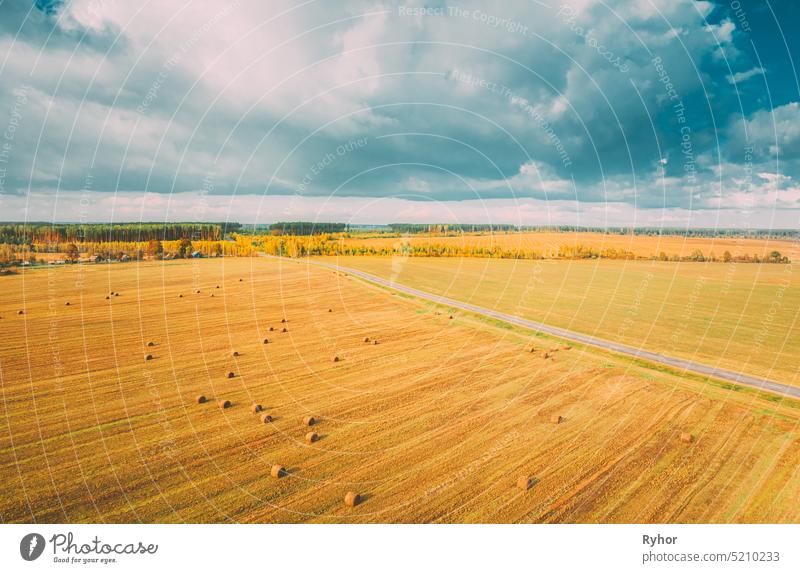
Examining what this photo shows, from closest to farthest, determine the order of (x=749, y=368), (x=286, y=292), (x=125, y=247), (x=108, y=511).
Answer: (x=108, y=511) → (x=749, y=368) → (x=286, y=292) → (x=125, y=247)

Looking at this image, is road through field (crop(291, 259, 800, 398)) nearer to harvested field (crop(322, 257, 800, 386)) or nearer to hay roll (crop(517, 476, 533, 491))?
harvested field (crop(322, 257, 800, 386))

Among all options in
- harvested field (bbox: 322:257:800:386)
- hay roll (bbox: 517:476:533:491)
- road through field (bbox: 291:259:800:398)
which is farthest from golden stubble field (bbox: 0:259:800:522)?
harvested field (bbox: 322:257:800:386)

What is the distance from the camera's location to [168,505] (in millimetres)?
15289

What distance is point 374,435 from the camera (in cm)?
2116

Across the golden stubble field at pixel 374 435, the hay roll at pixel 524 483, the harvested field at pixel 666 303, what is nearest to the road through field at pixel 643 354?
the harvested field at pixel 666 303

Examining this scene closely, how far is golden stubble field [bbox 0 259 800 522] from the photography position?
614 inches

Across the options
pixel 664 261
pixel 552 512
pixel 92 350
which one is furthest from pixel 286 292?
pixel 664 261

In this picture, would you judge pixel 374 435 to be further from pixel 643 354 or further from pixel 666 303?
pixel 666 303

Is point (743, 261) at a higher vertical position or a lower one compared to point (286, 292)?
higher

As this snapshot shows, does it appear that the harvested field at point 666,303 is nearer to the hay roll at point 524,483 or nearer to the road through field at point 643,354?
the road through field at point 643,354

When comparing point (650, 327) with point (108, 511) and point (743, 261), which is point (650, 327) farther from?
point (743, 261)

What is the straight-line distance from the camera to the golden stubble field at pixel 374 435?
51.2 feet

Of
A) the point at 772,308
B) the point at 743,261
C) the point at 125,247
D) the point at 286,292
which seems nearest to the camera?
the point at 772,308

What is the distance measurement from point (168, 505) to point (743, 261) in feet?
611
